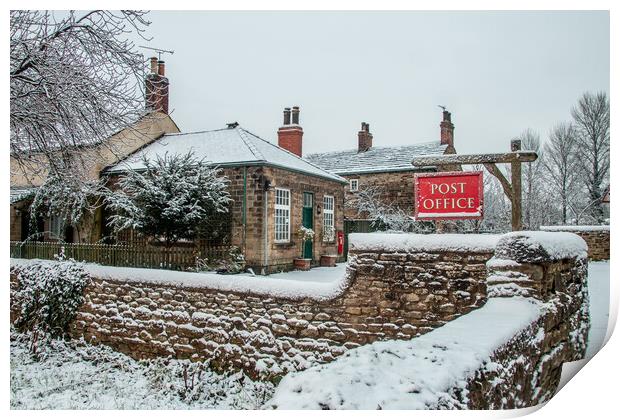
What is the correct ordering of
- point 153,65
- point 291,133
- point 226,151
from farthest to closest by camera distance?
point 226,151
point 291,133
point 153,65

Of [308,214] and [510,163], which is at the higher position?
[510,163]

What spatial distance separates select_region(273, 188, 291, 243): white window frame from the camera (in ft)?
24.1

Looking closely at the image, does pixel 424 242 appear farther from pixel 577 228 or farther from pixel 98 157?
pixel 98 157

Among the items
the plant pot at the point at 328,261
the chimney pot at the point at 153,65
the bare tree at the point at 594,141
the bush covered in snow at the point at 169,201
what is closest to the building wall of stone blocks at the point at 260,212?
the plant pot at the point at 328,261

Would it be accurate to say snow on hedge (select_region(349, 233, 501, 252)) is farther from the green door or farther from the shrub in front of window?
the green door

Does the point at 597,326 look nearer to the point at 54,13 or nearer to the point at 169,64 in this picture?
the point at 169,64

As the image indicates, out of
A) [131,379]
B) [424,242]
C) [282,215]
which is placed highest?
[282,215]

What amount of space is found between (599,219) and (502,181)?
0.97 metres

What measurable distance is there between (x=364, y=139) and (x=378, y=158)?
3.94 ft

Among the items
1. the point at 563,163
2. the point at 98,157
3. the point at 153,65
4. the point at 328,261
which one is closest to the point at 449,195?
the point at 563,163

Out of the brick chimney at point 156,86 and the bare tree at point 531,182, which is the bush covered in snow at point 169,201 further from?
the bare tree at point 531,182

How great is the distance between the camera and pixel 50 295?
5375 millimetres

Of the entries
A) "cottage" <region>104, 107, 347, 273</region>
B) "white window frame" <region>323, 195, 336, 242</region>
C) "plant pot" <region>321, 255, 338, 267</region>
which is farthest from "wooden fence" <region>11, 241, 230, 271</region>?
"white window frame" <region>323, 195, 336, 242</region>
